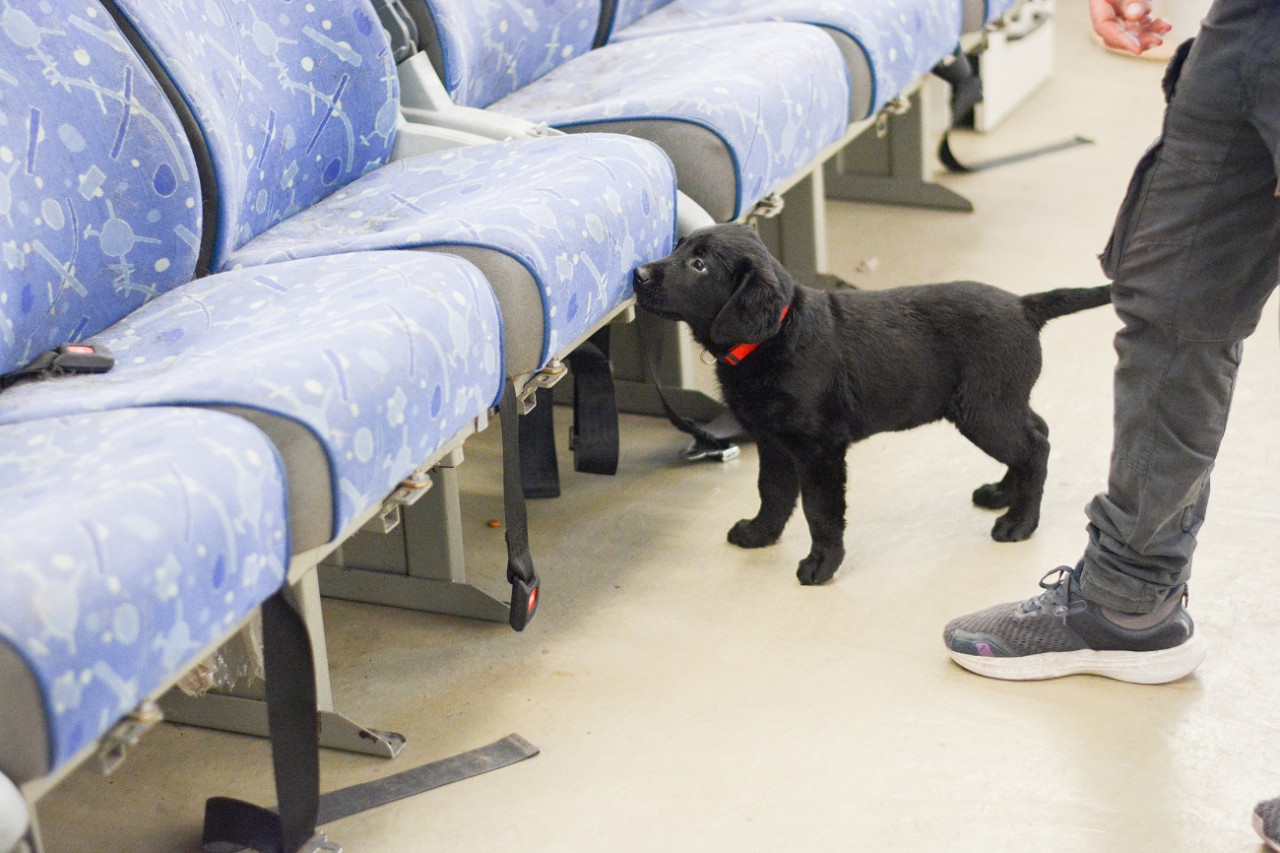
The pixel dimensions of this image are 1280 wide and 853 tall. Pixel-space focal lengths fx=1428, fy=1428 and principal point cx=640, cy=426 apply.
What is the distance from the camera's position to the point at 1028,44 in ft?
15.4

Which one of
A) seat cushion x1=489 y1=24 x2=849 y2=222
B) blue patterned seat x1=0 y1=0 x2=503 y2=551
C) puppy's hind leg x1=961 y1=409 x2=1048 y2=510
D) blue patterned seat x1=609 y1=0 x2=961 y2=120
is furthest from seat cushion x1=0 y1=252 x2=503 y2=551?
blue patterned seat x1=609 y1=0 x2=961 y2=120

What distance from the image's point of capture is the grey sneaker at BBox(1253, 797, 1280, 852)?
1.57m

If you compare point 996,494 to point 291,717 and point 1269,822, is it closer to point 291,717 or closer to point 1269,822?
point 1269,822

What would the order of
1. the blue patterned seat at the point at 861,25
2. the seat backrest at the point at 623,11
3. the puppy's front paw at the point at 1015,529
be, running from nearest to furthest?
the puppy's front paw at the point at 1015,529
the blue patterned seat at the point at 861,25
the seat backrest at the point at 623,11

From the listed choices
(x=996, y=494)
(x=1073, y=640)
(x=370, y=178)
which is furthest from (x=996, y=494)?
(x=370, y=178)

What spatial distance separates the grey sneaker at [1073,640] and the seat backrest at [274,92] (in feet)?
3.81

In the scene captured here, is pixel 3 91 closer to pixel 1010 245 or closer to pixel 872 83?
pixel 872 83

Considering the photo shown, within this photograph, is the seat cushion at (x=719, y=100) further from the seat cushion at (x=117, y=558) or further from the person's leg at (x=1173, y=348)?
the seat cushion at (x=117, y=558)

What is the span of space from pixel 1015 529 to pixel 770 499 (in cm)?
40

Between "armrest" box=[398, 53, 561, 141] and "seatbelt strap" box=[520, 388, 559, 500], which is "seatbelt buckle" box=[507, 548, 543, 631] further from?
"armrest" box=[398, 53, 561, 141]

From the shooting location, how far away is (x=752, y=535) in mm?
2320

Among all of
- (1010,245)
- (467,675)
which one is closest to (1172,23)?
(467,675)

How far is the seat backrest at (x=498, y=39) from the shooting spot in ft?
8.18

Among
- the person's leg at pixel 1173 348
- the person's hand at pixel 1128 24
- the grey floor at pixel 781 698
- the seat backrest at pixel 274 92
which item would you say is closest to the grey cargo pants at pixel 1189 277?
the person's leg at pixel 1173 348
